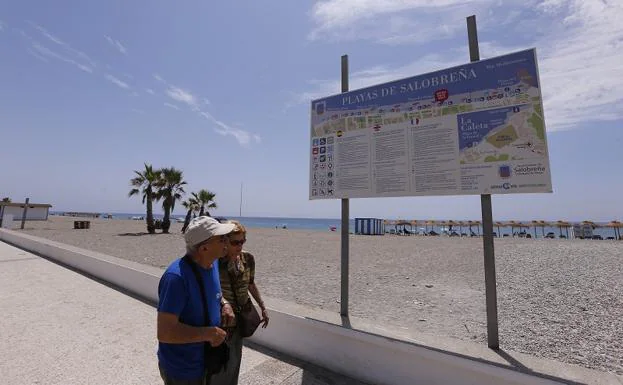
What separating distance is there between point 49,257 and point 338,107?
1164 cm

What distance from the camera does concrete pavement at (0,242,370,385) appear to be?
304cm

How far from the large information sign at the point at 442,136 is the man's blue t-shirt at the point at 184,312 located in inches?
86.6

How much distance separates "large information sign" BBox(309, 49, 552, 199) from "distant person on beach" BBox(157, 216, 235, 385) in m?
2.07

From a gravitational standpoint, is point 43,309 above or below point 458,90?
below

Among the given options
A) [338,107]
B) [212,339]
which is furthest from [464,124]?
[212,339]

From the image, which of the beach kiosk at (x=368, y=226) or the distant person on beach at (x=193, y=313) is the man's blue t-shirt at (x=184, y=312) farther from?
the beach kiosk at (x=368, y=226)

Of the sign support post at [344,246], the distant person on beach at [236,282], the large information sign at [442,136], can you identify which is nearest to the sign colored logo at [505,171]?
the large information sign at [442,136]

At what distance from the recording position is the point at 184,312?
1708 millimetres

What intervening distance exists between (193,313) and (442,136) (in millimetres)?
2596

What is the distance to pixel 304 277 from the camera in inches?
332

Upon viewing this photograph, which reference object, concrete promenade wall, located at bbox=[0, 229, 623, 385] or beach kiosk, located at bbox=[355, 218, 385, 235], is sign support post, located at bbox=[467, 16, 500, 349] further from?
beach kiosk, located at bbox=[355, 218, 385, 235]

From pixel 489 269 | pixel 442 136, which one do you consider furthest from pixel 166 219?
pixel 489 269

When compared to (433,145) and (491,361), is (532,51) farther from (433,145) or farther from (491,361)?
(491,361)

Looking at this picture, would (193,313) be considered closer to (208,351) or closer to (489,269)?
(208,351)
